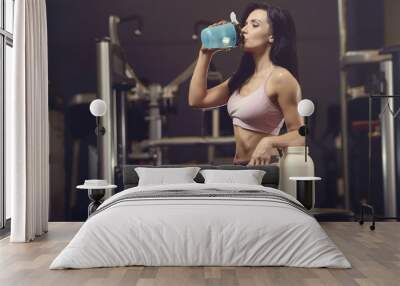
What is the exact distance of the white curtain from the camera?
5727 mm

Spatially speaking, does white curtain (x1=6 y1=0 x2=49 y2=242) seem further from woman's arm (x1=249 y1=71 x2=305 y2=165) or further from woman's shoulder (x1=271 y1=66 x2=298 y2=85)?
woman's shoulder (x1=271 y1=66 x2=298 y2=85)

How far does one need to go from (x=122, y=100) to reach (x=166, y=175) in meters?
1.29

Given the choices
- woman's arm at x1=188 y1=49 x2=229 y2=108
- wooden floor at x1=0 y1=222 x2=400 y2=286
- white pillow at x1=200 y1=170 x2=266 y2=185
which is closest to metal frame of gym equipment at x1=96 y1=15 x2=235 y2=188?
woman's arm at x1=188 y1=49 x2=229 y2=108

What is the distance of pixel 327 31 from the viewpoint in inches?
283

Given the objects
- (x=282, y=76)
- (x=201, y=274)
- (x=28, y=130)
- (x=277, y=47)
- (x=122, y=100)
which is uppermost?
(x=277, y=47)

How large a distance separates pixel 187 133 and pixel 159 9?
5.50ft

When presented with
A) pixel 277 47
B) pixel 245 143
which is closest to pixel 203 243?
pixel 245 143

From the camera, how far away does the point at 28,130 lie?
5.82 metres

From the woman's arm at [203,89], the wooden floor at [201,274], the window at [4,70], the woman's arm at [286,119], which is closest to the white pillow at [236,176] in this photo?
the woman's arm at [286,119]

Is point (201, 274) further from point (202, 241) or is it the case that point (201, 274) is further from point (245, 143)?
point (245, 143)

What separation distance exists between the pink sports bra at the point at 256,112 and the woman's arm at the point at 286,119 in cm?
9

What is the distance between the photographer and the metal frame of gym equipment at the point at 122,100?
719 centimetres

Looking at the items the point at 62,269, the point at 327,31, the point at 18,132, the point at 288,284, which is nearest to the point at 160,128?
the point at 18,132

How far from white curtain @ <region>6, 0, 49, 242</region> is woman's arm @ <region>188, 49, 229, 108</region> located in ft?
6.35
